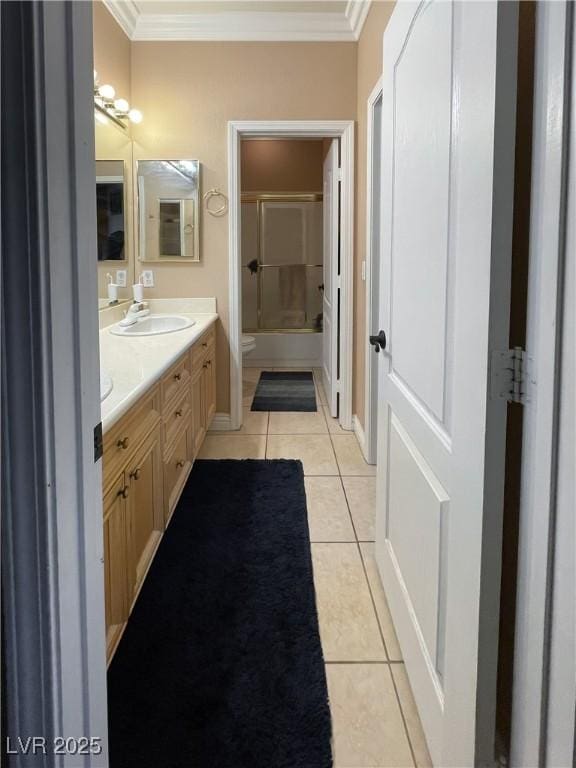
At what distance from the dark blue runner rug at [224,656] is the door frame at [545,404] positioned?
0.66 meters

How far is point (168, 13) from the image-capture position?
3830 mm

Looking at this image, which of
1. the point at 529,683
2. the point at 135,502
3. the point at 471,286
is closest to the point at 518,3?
the point at 471,286

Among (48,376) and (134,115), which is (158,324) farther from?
(48,376)

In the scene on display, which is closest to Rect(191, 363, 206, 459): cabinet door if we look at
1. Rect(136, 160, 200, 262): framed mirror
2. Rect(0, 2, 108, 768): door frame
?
Rect(136, 160, 200, 262): framed mirror

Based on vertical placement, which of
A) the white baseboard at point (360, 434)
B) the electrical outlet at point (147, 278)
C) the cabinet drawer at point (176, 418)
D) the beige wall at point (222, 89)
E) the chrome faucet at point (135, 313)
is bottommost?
the white baseboard at point (360, 434)

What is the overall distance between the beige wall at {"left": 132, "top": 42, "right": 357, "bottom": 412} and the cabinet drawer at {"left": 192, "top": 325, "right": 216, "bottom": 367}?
1088 mm

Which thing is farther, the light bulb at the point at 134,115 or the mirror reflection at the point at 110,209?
the light bulb at the point at 134,115

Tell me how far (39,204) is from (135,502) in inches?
51.1

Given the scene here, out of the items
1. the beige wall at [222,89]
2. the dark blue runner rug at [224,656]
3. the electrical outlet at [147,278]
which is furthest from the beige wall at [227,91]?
the dark blue runner rug at [224,656]

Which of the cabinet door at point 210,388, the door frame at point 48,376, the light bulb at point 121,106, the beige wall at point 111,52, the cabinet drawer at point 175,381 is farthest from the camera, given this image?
the cabinet door at point 210,388

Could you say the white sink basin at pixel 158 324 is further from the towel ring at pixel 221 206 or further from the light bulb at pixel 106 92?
the light bulb at pixel 106 92

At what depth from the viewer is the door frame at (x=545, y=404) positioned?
850 mm

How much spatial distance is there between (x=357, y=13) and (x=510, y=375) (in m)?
3.46

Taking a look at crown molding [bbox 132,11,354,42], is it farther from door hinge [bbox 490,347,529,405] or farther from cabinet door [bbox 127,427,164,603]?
door hinge [bbox 490,347,529,405]
